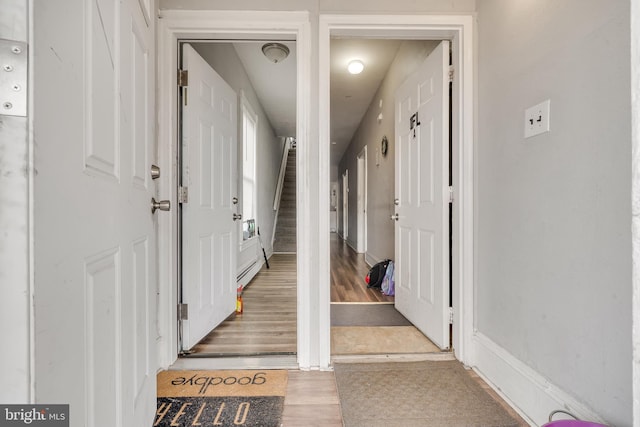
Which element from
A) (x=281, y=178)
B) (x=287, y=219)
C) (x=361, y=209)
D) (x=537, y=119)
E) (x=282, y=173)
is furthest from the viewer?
(x=282, y=173)

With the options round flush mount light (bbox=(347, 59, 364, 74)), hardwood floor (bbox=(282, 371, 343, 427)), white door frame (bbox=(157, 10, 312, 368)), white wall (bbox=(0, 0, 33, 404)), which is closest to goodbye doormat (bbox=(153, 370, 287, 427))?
hardwood floor (bbox=(282, 371, 343, 427))

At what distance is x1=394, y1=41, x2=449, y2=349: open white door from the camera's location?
6.33 feet

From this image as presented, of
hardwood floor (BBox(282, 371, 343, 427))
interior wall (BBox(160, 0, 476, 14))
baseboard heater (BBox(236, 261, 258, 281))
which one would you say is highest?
interior wall (BBox(160, 0, 476, 14))

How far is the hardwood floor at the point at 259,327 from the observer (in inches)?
78.2

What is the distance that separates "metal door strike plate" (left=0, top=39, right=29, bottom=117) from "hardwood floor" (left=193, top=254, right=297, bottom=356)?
1749mm

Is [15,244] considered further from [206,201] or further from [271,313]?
[271,313]

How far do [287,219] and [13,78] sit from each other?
261 inches

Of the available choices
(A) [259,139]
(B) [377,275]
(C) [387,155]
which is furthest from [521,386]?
(A) [259,139]

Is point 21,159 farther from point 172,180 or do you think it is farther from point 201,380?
point 201,380

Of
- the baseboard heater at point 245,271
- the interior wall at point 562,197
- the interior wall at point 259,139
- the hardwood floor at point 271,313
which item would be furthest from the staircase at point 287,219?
the interior wall at point 562,197

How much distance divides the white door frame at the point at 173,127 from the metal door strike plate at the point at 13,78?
1.33 meters

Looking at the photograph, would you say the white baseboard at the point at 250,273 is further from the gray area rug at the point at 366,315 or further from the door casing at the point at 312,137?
the door casing at the point at 312,137
